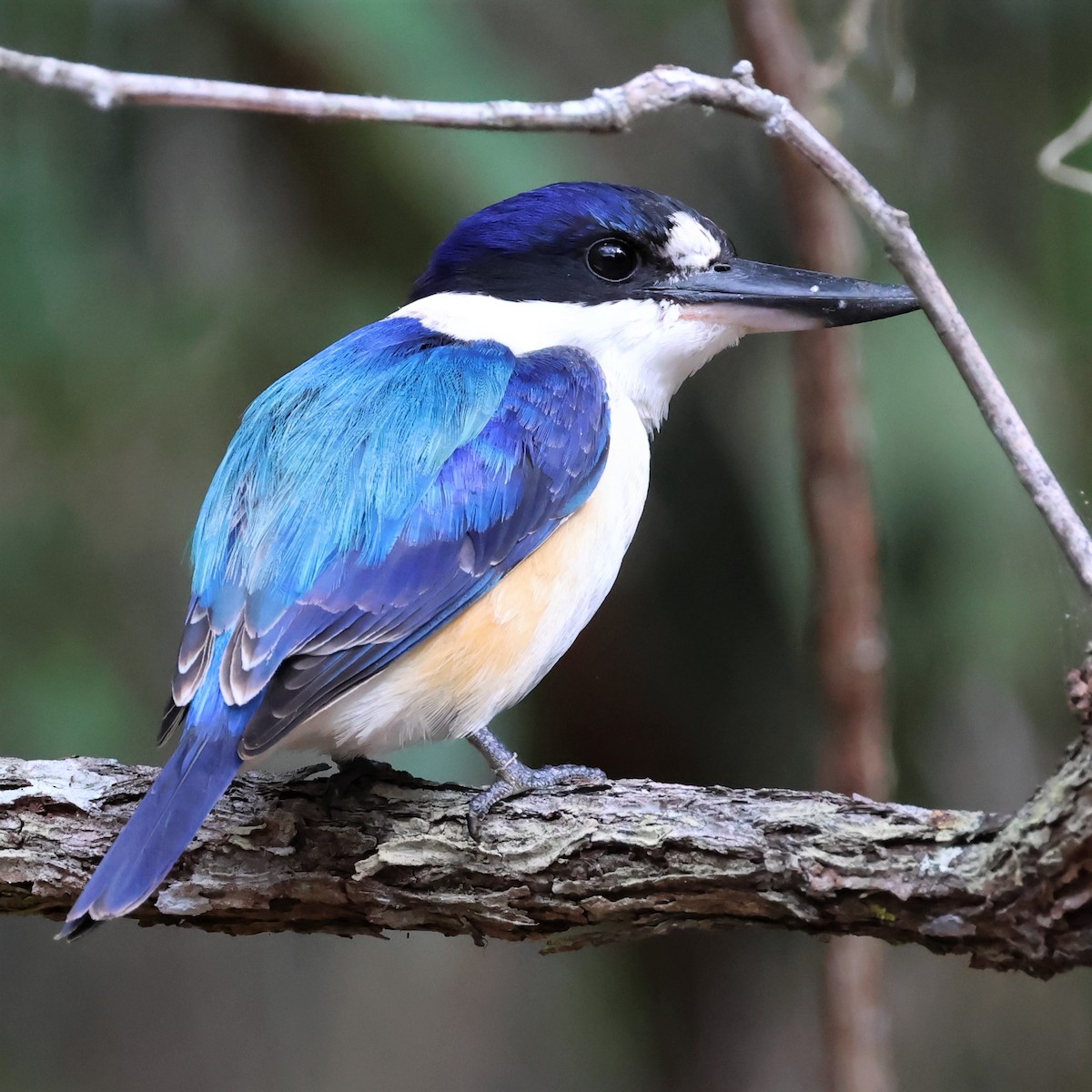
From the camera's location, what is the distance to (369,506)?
1.98 metres

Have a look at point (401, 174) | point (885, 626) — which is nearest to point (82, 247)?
point (401, 174)

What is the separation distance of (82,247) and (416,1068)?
8.71 feet

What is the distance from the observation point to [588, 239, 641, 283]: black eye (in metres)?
2.36

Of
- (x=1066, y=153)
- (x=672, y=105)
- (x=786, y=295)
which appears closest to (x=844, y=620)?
(x=786, y=295)

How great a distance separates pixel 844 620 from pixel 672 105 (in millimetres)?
1671

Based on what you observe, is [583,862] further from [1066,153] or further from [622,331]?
[1066,153]

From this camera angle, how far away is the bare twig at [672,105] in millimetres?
1201

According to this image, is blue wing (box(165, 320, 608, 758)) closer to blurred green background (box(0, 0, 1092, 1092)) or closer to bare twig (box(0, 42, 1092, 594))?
bare twig (box(0, 42, 1092, 594))

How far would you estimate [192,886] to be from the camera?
6.52ft

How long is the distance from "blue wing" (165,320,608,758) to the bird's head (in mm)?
102

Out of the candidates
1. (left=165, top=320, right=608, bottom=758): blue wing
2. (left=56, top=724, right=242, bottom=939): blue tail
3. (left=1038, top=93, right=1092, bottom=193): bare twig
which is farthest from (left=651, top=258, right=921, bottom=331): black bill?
(left=56, top=724, right=242, bottom=939): blue tail

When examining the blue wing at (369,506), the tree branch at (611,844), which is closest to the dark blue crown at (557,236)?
the blue wing at (369,506)

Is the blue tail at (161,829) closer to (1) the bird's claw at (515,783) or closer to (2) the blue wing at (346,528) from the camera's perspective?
(2) the blue wing at (346,528)

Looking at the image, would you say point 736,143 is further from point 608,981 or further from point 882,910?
point 882,910
